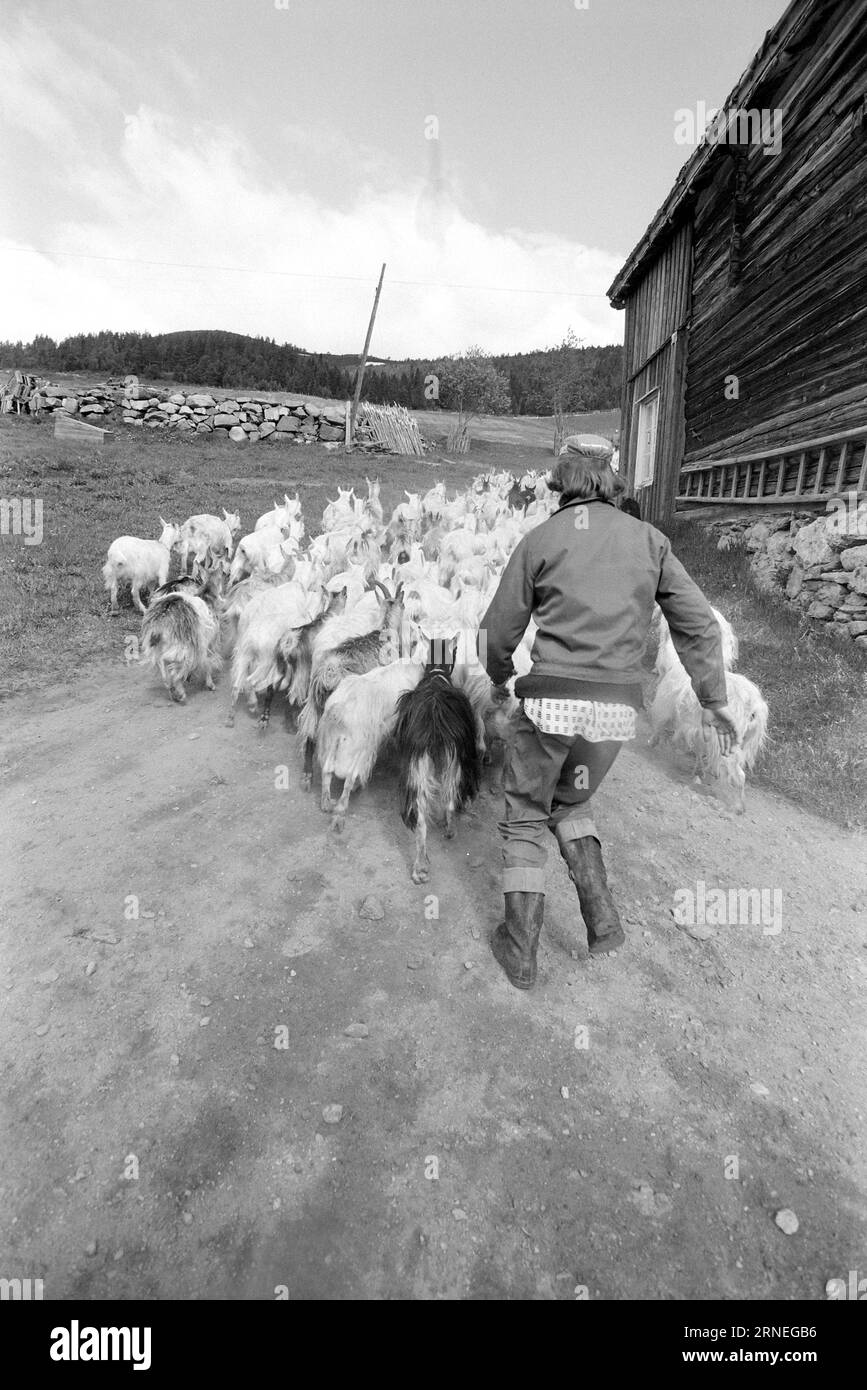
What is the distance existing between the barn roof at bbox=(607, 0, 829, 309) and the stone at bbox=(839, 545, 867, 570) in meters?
5.95

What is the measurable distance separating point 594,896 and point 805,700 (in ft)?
14.1

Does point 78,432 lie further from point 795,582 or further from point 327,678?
point 795,582

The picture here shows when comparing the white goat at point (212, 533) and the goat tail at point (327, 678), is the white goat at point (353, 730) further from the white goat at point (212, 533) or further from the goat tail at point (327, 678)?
the white goat at point (212, 533)

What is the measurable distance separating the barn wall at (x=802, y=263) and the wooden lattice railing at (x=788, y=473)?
220 mm

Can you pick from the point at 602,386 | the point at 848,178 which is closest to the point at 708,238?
the point at 848,178

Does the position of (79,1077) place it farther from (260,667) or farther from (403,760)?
(260,667)

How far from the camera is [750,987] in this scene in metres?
3.46

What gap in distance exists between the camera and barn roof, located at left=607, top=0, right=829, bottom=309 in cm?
770

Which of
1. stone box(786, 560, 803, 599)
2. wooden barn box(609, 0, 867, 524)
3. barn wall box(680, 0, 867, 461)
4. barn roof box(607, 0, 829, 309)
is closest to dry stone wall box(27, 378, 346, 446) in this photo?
barn roof box(607, 0, 829, 309)

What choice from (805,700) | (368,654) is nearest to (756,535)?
(805,700)

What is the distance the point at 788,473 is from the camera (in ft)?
31.0

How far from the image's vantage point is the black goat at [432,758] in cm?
429

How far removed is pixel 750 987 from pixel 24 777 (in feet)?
17.6

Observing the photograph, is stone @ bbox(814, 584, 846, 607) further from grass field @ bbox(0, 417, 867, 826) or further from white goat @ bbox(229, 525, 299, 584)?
white goat @ bbox(229, 525, 299, 584)
